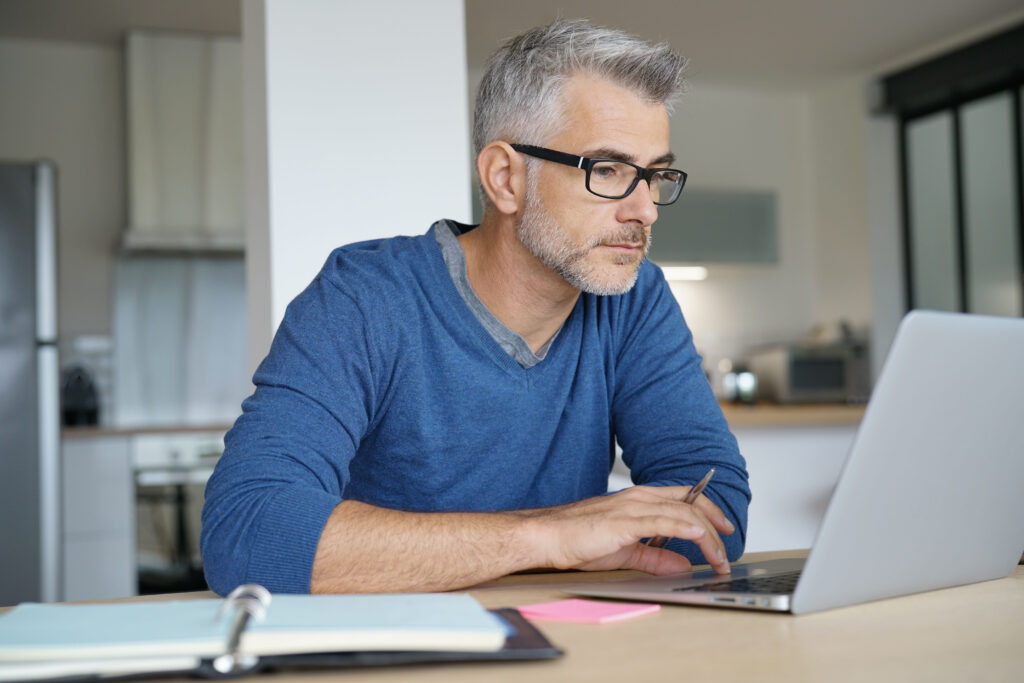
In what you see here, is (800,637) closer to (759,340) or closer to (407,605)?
(407,605)

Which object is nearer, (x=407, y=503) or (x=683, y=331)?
(x=407, y=503)

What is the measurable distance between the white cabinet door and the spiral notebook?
345 cm

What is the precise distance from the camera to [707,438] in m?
1.41

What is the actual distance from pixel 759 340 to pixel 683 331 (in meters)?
4.29

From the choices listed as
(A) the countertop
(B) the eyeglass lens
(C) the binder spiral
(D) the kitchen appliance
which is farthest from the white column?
(D) the kitchen appliance

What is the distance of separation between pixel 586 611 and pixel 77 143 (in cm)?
435

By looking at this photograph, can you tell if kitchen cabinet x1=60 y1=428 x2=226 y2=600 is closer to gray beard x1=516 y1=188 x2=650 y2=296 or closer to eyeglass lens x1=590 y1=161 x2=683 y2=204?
gray beard x1=516 y1=188 x2=650 y2=296

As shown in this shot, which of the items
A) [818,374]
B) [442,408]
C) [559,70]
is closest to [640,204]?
[559,70]

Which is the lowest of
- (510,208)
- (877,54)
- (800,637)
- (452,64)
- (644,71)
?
(800,637)

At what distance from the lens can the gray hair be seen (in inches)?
53.9

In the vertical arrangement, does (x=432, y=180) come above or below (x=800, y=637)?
above

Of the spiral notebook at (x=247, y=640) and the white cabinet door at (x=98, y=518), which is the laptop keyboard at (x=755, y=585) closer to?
the spiral notebook at (x=247, y=640)

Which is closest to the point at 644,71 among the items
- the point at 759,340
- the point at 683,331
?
the point at 683,331

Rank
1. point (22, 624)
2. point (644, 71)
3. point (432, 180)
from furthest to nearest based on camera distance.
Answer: point (432, 180) → point (644, 71) → point (22, 624)
